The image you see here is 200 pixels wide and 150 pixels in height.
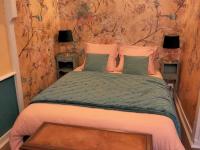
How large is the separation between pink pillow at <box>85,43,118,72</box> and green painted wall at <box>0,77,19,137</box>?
4.33ft

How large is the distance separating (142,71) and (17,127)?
1767 millimetres

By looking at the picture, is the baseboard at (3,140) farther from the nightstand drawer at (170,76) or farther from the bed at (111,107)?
the nightstand drawer at (170,76)

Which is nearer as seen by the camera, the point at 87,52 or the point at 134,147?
the point at 134,147

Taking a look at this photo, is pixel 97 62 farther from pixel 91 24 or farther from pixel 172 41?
pixel 172 41

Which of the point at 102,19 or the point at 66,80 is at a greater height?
the point at 102,19

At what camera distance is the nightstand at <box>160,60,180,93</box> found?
3.24m

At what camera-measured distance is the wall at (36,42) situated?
2.62 metres

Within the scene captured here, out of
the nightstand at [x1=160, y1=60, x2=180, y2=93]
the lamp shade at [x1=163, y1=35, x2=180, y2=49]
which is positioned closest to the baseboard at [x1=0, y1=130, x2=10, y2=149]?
the nightstand at [x1=160, y1=60, x2=180, y2=93]

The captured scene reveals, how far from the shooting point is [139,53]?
10.2 feet

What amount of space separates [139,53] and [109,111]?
1424mm

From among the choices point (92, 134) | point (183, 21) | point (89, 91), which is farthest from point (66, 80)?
point (183, 21)

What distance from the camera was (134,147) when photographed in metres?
1.45

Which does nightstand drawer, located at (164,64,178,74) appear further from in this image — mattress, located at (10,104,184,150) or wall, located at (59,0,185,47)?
mattress, located at (10,104,184,150)

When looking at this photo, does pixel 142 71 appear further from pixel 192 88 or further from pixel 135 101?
pixel 135 101
